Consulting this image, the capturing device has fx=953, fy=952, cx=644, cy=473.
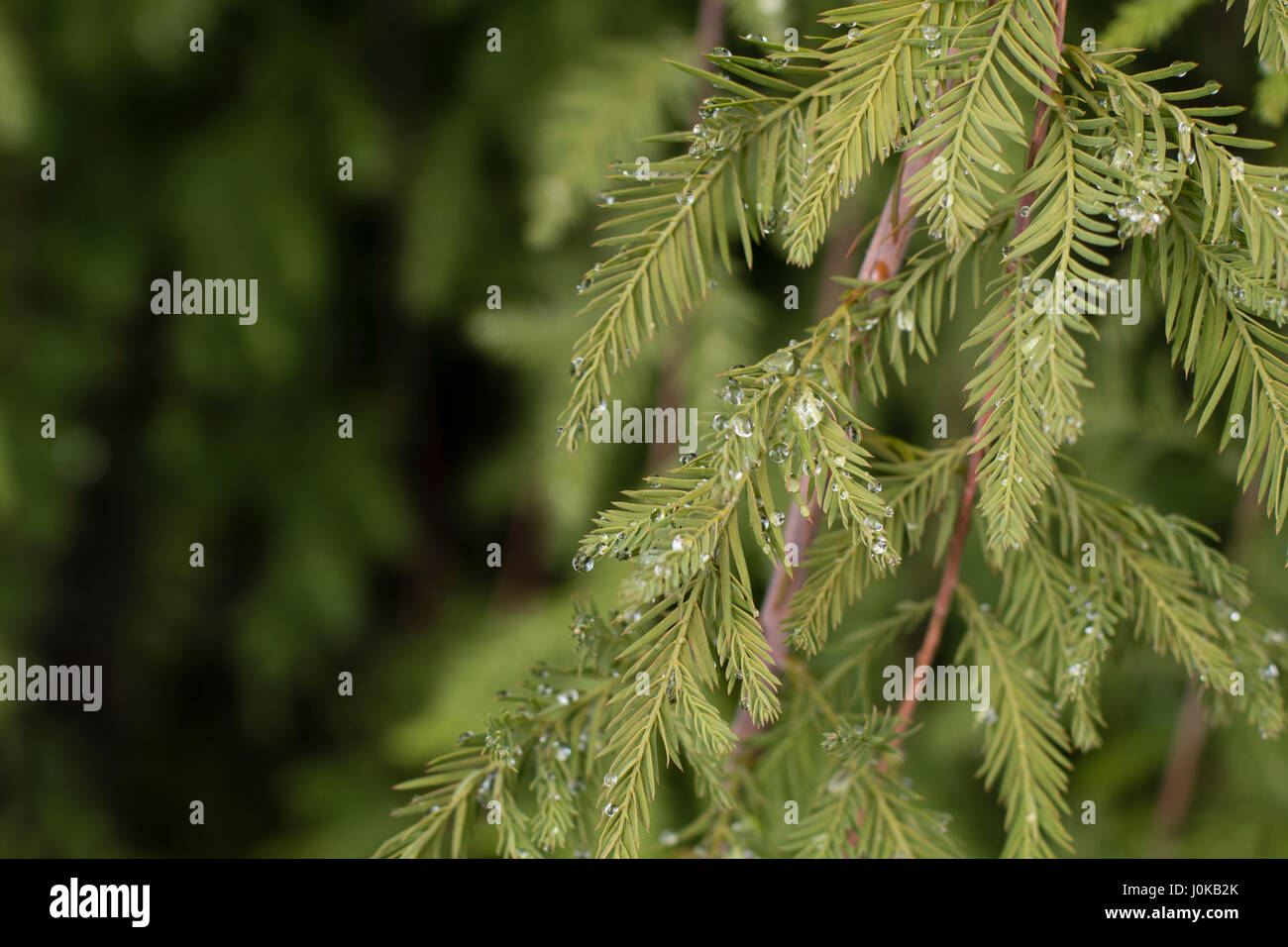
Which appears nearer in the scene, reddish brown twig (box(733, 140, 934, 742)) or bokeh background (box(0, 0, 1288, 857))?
reddish brown twig (box(733, 140, 934, 742))

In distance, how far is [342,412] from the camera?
237 centimetres

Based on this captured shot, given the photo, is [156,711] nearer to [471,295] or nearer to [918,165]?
[471,295]

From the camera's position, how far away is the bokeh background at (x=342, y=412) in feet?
5.16

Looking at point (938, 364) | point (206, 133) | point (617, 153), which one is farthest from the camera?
point (206, 133)

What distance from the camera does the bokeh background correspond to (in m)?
1.57

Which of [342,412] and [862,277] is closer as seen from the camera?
[862,277]

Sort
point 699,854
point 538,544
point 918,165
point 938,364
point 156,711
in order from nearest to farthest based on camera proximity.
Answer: point 918,165 < point 699,854 < point 938,364 < point 538,544 < point 156,711

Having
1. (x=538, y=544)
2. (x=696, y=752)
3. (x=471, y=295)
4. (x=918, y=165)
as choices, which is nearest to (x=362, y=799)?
(x=538, y=544)

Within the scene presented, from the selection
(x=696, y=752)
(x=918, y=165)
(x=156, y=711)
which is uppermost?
(x=918, y=165)

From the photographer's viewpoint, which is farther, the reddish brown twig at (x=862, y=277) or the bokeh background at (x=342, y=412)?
the bokeh background at (x=342, y=412)

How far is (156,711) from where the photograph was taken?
2588 mm

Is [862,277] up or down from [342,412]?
down
